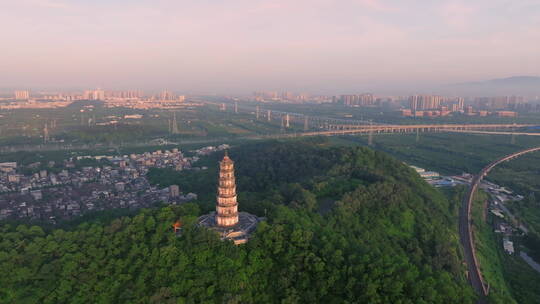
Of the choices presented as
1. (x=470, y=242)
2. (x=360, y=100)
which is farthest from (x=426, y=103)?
(x=470, y=242)

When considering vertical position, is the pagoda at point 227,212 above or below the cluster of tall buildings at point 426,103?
below

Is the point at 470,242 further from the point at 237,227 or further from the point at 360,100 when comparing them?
the point at 360,100

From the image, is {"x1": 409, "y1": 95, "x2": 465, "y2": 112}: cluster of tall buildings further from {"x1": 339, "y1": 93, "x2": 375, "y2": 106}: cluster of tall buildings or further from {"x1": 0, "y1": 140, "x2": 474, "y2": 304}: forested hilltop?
{"x1": 0, "y1": 140, "x2": 474, "y2": 304}: forested hilltop

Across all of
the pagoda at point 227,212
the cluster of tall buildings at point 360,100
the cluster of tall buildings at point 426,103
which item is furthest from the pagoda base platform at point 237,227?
the cluster of tall buildings at point 360,100

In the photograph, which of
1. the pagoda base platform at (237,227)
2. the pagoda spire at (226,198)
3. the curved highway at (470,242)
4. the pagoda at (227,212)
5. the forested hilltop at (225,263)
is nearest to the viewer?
the forested hilltop at (225,263)

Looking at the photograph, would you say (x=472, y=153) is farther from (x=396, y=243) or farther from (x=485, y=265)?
(x=396, y=243)

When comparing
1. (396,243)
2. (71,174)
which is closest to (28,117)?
(71,174)

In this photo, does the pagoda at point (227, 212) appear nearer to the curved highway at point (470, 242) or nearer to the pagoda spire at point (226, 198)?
the pagoda spire at point (226, 198)

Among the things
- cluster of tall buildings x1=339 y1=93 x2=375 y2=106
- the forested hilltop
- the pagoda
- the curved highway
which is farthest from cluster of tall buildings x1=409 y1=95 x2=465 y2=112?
the pagoda

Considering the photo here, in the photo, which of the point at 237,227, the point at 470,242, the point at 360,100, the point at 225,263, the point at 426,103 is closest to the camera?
the point at 225,263
